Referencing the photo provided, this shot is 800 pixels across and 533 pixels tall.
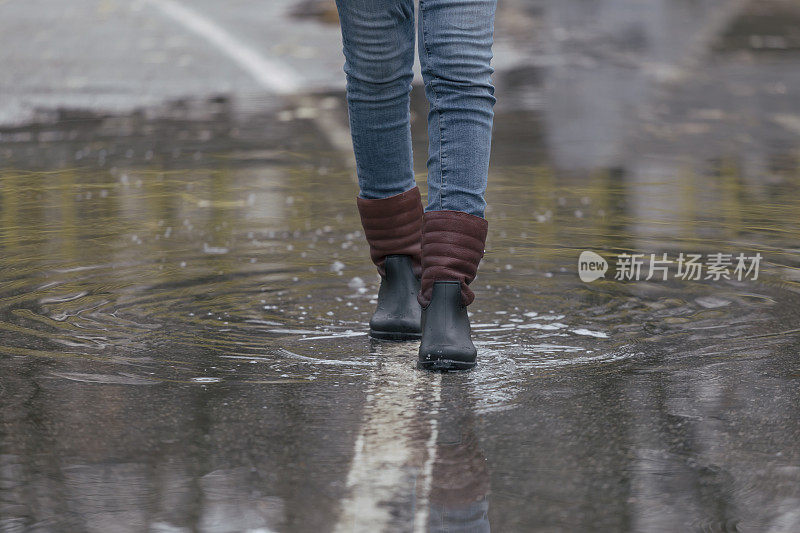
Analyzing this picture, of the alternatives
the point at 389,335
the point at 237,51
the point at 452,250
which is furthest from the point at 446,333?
the point at 237,51

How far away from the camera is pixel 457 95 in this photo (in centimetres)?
354

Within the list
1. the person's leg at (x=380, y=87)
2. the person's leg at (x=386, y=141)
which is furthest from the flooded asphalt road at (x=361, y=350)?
the person's leg at (x=380, y=87)

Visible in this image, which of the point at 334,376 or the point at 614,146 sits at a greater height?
the point at 614,146

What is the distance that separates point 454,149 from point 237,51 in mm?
8543

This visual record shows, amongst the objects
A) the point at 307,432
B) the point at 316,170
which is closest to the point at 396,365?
the point at 307,432

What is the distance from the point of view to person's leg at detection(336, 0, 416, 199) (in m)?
3.71

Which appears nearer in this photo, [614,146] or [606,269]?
[606,269]

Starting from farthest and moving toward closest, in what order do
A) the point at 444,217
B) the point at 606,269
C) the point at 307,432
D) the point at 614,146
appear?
the point at 614,146 < the point at 606,269 < the point at 444,217 < the point at 307,432

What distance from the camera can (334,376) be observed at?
3.22 m

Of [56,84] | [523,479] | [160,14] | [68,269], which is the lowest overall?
[523,479]

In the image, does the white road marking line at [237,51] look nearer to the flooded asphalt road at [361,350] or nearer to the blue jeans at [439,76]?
the flooded asphalt road at [361,350]

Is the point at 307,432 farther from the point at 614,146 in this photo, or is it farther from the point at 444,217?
Answer: the point at 614,146

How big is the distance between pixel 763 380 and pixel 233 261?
1.87 m

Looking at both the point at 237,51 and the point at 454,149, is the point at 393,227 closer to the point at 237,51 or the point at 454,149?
the point at 454,149
